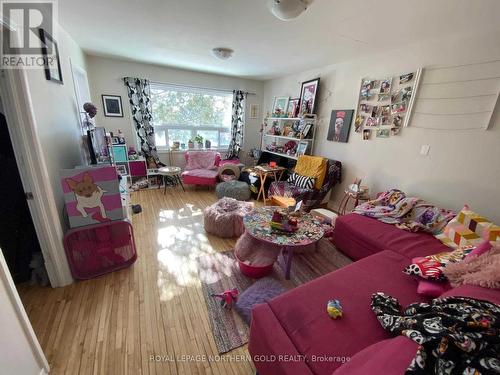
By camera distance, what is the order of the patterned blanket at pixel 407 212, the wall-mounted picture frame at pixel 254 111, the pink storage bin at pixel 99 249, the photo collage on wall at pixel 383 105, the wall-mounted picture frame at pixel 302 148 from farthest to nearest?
the wall-mounted picture frame at pixel 254 111, the wall-mounted picture frame at pixel 302 148, the photo collage on wall at pixel 383 105, the patterned blanket at pixel 407 212, the pink storage bin at pixel 99 249

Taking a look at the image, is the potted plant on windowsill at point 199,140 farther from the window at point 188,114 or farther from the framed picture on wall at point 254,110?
the framed picture on wall at point 254,110

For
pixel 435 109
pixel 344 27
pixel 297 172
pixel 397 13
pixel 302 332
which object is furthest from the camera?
pixel 297 172

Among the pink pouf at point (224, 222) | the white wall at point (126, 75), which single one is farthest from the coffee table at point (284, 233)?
the white wall at point (126, 75)

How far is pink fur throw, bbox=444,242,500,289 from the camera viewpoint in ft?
3.62

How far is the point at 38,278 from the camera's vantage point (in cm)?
177

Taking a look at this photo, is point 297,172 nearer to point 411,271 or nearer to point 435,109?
point 435,109

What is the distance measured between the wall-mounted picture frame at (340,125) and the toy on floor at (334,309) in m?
2.73

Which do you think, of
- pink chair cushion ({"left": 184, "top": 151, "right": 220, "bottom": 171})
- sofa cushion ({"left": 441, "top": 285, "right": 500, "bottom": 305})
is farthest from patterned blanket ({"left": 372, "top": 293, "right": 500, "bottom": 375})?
pink chair cushion ({"left": 184, "top": 151, "right": 220, "bottom": 171})

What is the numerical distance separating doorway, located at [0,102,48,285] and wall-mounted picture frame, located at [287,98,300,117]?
3.88 meters

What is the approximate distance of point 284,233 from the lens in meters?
1.97

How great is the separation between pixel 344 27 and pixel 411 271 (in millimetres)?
2237

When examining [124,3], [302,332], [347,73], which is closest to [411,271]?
[302,332]

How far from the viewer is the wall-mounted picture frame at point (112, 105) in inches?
155

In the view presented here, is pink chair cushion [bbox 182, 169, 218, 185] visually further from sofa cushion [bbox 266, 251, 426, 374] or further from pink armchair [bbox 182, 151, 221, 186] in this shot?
sofa cushion [bbox 266, 251, 426, 374]
